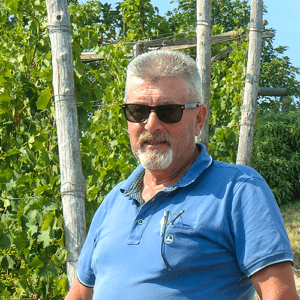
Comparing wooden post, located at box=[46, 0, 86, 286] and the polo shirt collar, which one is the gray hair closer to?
the polo shirt collar

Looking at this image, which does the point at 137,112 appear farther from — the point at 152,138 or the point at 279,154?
the point at 279,154

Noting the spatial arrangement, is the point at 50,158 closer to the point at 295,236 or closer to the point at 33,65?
the point at 33,65

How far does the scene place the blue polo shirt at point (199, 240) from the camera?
47.2 inches

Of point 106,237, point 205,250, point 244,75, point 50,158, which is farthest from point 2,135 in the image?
point 244,75

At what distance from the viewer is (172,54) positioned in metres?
1.52

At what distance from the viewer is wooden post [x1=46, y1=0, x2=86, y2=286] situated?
100 inches

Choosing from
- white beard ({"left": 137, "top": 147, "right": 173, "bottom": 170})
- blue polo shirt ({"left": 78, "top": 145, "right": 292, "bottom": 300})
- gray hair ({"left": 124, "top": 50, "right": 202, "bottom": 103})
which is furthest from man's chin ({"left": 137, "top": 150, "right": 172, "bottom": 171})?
gray hair ({"left": 124, "top": 50, "right": 202, "bottom": 103})

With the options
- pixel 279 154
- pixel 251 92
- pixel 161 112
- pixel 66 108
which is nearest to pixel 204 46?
pixel 66 108

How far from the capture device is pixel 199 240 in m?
1.28

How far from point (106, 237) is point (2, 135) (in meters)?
2.49

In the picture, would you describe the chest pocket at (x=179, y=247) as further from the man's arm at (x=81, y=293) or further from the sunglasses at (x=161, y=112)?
the man's arm at (x=81, y=293)

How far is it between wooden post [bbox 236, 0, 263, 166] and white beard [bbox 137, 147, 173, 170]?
3874 millimetres

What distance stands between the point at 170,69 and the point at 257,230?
0.61 meters

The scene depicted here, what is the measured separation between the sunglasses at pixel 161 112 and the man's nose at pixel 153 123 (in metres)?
0.01
